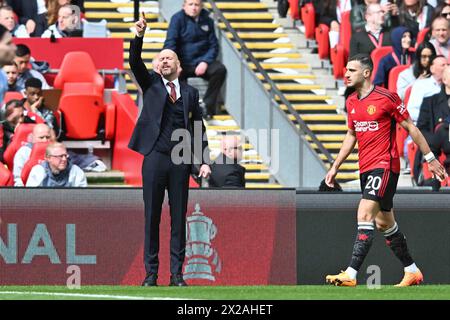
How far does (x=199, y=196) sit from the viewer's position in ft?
53.2

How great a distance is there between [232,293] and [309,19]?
10109 millimetres

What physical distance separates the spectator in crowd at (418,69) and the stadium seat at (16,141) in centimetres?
498

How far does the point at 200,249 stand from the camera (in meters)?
16.2

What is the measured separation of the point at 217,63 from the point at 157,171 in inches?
253

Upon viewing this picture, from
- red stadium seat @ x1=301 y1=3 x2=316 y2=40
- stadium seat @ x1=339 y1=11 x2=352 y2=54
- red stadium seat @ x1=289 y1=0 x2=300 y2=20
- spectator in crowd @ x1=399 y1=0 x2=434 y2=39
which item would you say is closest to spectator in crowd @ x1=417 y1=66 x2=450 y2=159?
spectator in crowd @ x1=399 y1=0 x2=434 y2=39

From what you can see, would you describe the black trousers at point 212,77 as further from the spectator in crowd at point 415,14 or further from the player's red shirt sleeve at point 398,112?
the player's red shirt sleeve at point 398,112

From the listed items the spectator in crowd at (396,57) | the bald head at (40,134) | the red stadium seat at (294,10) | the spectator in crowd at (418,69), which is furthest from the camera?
the red stadium seat at (294,10)

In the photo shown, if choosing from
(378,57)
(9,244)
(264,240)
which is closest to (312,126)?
(378,57)

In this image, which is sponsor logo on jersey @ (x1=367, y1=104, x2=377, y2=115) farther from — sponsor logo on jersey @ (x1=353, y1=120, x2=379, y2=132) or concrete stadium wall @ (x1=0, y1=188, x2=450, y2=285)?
concrete stadium wall @ (x1=0, y1=188, x2=450, y2=285)

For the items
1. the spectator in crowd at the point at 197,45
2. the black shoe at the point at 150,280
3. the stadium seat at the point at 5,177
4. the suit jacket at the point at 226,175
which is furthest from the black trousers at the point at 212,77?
the black shoe at the point at 150,280

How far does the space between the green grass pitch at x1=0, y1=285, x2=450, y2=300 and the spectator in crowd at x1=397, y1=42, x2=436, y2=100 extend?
5813mm

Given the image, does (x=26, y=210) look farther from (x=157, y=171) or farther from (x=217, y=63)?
(x=217, y=63)

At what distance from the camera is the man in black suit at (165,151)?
14.5m

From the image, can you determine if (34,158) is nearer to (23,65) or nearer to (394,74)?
(23,65)
